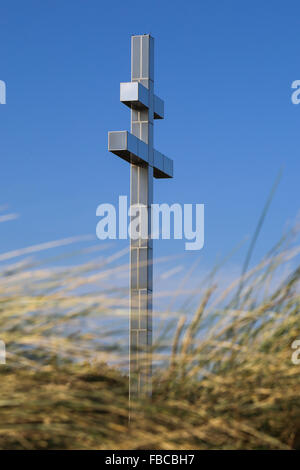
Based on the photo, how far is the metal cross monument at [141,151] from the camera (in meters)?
6.77

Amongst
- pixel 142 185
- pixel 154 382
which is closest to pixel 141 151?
pixel 142 185

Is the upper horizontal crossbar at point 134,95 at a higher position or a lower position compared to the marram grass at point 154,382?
higher

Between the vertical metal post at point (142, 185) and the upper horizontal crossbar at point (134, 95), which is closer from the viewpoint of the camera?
the vertical metal post at point (142, 185)

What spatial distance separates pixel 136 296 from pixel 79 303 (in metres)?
→ 3.95

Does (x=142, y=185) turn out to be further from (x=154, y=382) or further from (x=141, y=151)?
(x=154, y=382)

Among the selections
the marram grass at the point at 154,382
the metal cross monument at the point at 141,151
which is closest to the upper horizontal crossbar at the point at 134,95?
the metal cross monument at the point at 141,151

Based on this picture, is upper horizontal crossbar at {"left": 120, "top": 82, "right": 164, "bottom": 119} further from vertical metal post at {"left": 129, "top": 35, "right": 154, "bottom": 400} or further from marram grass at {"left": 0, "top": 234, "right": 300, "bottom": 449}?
marram grass at {"left": 0, "top": 234, "right": 300, "bottom": 449}

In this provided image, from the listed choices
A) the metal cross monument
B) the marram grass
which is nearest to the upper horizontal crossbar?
the metal cross monument

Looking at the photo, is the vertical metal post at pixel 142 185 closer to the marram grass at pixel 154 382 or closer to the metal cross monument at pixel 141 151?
the metal cross monument at pixel 141 151

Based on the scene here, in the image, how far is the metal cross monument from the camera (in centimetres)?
677

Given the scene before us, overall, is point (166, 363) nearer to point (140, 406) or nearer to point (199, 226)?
point (140, 406)

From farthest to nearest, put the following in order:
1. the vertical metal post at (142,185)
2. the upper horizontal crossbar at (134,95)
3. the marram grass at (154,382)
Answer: the upper horizontal crossbar at (134,95)
the vertical metal post at (142,185)
the marram grass at (154,382)

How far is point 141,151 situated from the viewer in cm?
711
